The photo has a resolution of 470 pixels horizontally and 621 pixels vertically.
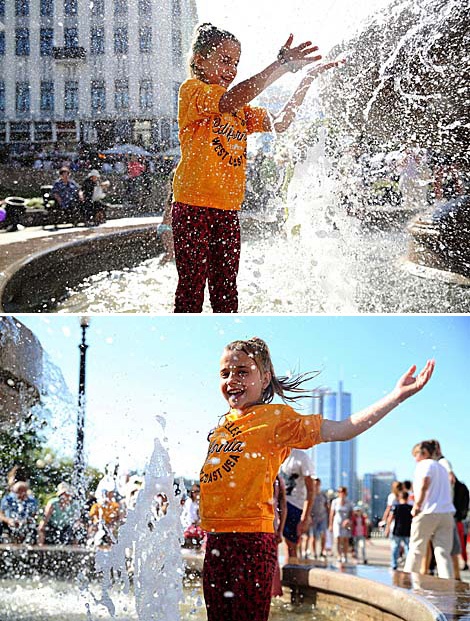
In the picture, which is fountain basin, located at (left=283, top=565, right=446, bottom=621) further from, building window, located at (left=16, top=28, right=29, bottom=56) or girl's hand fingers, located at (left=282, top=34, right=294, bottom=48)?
building window, located at (left=16, top=28, right=29, bottom=56)

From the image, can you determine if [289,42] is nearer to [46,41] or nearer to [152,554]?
[46,41]

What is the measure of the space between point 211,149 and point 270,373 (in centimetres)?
65

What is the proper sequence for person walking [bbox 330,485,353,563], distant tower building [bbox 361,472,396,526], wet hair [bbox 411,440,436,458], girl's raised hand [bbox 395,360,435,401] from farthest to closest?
1. distant tower building [bbox 361,472,396,526]
2. person walking [bbox 330,485,353,563]
3. wet hair [bbox 411,440,436,458]
4. girl's raised hand [bbox 395,360,435,401]

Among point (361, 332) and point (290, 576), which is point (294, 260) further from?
point (290, 576)

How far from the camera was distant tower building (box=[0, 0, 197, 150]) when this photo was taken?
2.55 m

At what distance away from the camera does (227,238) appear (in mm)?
2389

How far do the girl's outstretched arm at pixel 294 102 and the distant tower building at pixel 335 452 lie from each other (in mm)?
713

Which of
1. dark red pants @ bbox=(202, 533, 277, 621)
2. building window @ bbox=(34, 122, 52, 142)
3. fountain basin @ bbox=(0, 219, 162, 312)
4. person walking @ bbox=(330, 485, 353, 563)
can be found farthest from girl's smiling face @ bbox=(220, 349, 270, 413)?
person walking @ bbox=(330, 485, 353, 563)

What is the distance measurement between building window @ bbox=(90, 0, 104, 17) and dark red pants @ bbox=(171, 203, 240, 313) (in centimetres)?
61

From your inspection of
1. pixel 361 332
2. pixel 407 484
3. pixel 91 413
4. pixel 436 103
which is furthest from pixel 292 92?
pixel 407 484

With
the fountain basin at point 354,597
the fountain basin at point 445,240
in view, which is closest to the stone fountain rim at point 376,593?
the fountain basin at point 354,597

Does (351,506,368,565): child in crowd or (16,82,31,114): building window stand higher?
(16,82,31,114): building window

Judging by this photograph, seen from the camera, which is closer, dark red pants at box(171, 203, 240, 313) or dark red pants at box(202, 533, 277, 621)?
dark red pants at box(202, 533, 277, 621)

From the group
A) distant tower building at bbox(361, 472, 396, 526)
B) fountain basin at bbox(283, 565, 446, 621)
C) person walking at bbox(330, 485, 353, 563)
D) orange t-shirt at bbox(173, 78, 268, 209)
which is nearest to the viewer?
fountain basin at bbox(283, 565, 446, 621)
